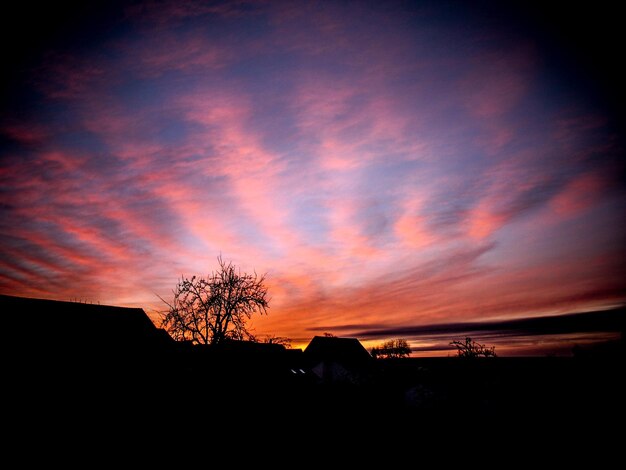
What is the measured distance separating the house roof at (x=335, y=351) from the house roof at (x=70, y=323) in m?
23.7

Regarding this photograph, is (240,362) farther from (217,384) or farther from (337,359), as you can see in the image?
(337,359)

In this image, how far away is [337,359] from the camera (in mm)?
40531

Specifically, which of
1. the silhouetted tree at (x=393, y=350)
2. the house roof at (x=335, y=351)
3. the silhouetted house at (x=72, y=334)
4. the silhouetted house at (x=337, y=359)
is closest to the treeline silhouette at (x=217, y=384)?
the silhouetted house at (x=72, y=334)

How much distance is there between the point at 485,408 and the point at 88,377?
33052 mm

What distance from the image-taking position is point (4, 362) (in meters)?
16.6

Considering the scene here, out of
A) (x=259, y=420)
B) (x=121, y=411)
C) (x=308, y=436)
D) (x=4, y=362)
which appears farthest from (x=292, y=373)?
(x=4, y=362)

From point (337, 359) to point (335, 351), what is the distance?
5.02 ft

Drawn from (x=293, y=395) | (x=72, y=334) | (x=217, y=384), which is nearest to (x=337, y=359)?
(x=293, y=395)

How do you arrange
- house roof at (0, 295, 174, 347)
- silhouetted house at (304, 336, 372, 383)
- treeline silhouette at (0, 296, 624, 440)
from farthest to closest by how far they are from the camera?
silhouetted house at (304, 336, 372, 383), house roof at (0, 295, 174, 347), treeline silhouette at (0, 296, 624, 440)

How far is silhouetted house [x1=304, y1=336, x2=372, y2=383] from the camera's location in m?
38.7

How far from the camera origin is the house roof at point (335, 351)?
41344 mm

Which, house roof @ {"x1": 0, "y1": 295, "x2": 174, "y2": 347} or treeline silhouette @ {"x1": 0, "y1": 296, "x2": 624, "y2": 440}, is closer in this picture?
treeline silhouette @ {"x1": 0, "y1": 296, "x2": 624, "y2": 440}

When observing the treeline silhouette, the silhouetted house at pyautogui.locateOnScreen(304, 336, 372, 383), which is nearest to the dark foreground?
the treeline silhouette

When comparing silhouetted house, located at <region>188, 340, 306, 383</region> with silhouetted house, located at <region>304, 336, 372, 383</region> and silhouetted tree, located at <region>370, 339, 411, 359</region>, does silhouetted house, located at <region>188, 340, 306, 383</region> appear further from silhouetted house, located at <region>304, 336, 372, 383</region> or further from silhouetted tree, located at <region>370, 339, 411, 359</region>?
silhouetted tree, located at <region>370, 339, 411, 359</region>
